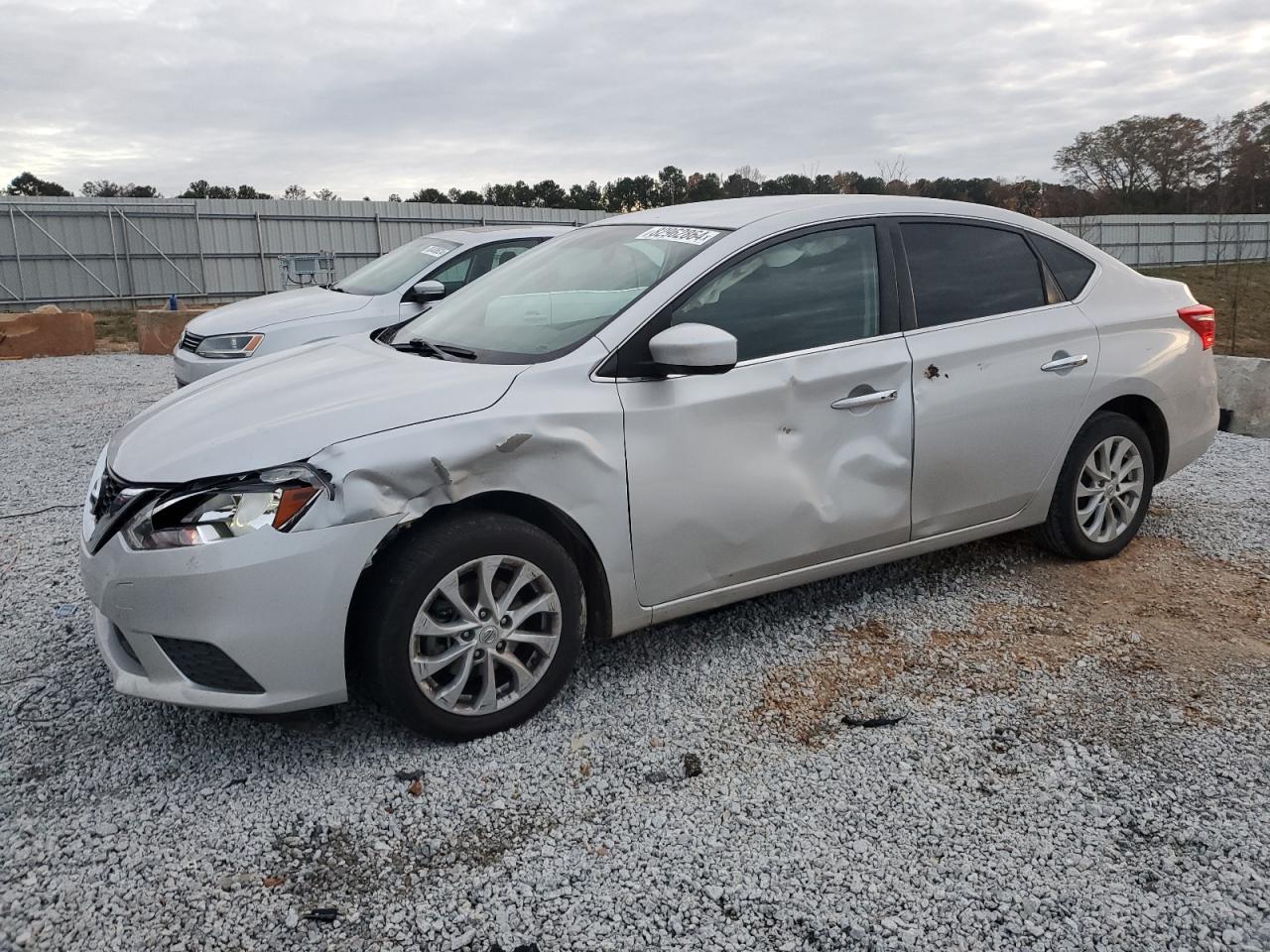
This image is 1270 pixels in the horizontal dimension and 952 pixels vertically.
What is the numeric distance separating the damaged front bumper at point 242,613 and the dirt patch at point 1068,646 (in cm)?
145

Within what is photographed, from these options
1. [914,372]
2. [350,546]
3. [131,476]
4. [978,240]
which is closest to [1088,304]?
[978,240]

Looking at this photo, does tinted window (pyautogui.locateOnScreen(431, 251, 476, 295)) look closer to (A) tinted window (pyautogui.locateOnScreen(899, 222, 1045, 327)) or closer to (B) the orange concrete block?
(A) tinted window (pyautogui.locateOnScreen(899, 222, 1045, 327))

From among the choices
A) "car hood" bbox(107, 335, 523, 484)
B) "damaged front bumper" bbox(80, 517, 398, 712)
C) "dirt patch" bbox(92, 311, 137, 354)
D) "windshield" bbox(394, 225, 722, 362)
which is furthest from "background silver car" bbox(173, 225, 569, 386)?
"dirt patch" bbox(92, 311, 137, 354)

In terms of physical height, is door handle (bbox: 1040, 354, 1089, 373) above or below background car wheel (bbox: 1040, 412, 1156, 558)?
above

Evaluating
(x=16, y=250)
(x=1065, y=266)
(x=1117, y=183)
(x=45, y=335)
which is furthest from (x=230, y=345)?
(x=1117, y=183)

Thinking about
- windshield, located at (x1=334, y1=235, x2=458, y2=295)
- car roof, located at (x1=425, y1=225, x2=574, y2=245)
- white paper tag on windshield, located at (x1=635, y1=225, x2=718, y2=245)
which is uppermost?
car roof, located at (x1=425, y1=225, x2=574, y2=245)

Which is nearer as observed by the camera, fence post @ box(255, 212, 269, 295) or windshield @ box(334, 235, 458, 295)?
windshield @ box(334, 235, 458, 295)

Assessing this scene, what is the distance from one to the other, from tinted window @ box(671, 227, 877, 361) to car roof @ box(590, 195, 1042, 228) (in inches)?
4.9

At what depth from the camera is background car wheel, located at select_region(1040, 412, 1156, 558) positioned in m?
4.37

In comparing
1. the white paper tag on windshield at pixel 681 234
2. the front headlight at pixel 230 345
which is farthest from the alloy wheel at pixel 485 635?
the front headlight at pixel 230 345

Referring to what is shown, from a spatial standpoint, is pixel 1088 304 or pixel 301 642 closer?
pixel 301 642

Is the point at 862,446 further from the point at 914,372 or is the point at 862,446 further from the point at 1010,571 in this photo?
the point at 1010,571

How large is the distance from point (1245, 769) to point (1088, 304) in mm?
2137

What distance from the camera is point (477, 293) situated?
4.19m
